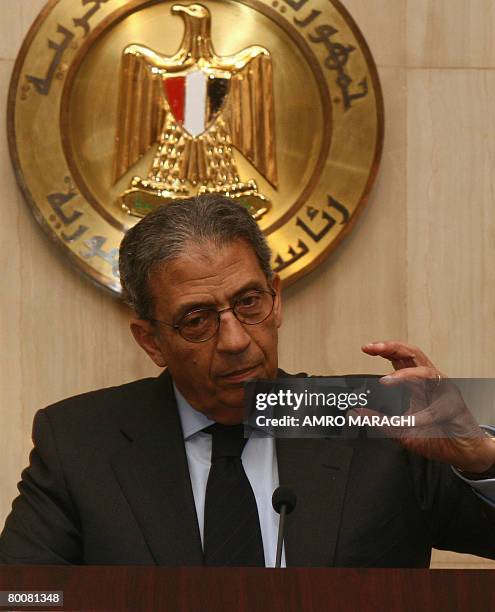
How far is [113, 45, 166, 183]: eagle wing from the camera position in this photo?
121 inches

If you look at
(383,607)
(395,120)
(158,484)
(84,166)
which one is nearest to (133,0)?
(84,166)

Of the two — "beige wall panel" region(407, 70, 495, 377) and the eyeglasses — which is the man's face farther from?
"beige wall panel" region(407, 70, 495, 377)

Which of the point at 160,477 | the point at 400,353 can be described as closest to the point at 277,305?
the point at 160,477

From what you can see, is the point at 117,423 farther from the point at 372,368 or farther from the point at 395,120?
the point at 395,120

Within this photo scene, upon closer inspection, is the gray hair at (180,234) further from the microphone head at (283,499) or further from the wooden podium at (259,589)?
the wooden podium at (259,589)

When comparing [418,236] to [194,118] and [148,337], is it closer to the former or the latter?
[194,118]

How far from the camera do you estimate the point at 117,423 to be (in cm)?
242

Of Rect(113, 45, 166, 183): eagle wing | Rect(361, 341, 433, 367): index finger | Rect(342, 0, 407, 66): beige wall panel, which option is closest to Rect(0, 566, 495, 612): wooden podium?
Rect(361, 341, 433, 367): index finger

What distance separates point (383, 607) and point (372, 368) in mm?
1808

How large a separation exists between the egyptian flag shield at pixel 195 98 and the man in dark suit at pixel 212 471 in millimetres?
791

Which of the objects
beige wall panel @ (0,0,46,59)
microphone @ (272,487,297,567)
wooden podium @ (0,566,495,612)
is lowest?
wooden podium @ (0,566,495,612)

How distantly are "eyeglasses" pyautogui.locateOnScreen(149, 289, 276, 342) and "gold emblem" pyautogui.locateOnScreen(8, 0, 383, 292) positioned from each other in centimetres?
84

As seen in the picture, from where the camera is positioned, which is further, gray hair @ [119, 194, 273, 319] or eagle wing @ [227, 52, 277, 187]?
eagle wing @ [227, 52, 277, 187]

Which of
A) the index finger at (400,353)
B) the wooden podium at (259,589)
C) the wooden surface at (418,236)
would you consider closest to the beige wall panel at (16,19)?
the wooden surface at (418,236)
